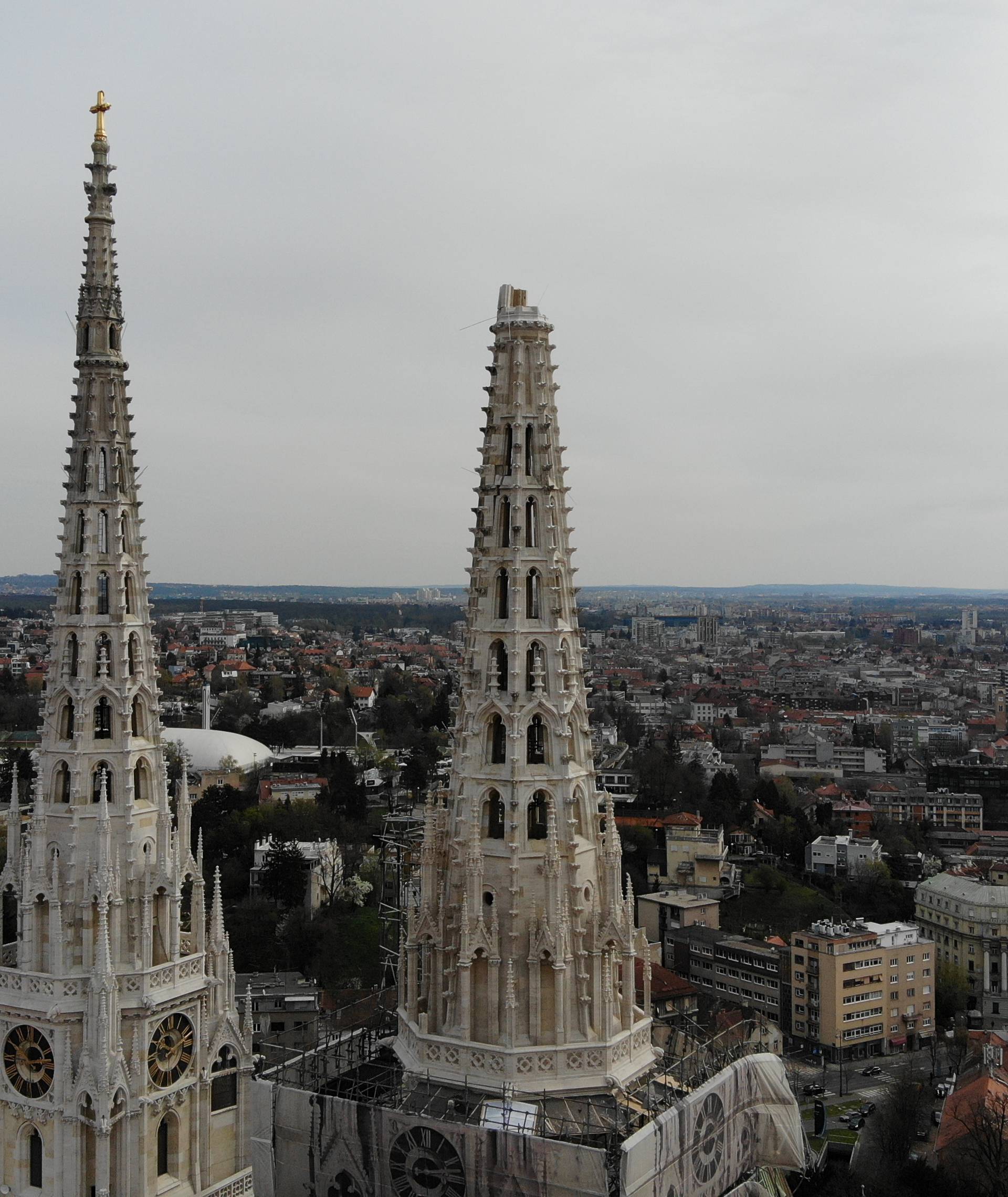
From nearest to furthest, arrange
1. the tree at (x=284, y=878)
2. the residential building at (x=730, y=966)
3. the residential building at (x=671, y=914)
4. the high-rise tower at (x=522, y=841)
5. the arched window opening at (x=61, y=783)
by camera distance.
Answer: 1. the high-rise tower at (x=522, y=841)
2. the arched window opening at (x=61, y=783)
3. the residential building at (x=730, y=966)
4. the tree at (x=284, y=878)
5. the residential building at (x=671, y=914)

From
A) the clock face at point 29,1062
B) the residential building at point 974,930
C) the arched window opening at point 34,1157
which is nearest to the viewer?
the clock face at point 29,1062

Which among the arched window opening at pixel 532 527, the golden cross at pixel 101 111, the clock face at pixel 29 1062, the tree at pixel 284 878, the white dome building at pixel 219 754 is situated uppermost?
the golden cross at pixel 101 111

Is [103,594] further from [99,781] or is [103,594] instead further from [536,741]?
[536,741]

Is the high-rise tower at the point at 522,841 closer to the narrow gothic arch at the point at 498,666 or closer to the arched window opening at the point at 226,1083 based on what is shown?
the narrow gothic arch at the point at 498,666

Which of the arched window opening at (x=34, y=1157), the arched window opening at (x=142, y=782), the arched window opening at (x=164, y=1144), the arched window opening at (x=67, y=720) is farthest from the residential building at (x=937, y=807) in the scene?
the arched window opening at (x=67, y=720)

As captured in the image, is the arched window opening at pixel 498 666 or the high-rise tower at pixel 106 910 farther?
the high-rise tower at pixel 106 910

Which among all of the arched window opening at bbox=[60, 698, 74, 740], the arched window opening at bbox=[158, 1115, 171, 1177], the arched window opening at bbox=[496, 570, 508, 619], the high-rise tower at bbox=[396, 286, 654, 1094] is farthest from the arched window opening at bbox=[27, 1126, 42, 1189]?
the arched window opening at bbox=[496, 570, 508, 619]

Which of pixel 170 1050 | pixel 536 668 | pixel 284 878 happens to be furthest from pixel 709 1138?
pixel 284 878

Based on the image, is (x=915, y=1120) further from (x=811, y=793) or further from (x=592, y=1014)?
(x=811, y=793)
